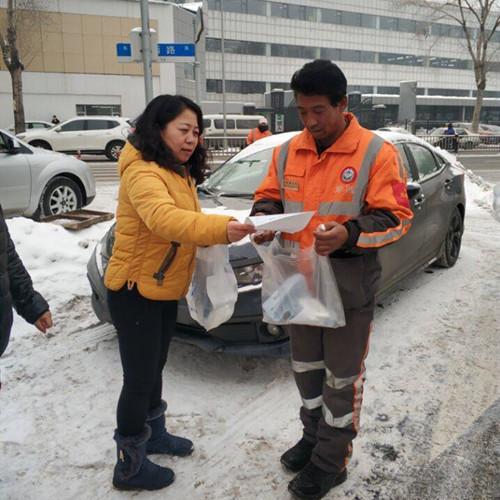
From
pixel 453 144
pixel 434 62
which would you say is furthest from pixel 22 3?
pixel 434 62

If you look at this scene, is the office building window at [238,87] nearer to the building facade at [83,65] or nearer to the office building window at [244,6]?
the office building window at [244,6]

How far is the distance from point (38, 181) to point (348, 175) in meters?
6.22

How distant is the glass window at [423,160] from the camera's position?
5.14 m

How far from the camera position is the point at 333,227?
2049 millimetres

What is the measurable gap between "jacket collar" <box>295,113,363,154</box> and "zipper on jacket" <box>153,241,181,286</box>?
2.28ft

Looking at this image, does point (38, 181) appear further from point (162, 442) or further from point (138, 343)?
point (138, 343)

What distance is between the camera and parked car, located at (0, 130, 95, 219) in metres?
7.02

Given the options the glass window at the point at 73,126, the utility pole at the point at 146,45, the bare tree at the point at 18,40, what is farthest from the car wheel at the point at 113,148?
the utility pole at the point at 146,45

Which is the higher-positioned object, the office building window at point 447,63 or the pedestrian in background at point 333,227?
the office building window at point 447,63

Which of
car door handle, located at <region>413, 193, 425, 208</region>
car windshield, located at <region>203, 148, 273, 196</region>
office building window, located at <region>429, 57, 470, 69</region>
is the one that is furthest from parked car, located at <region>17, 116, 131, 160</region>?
office building window, located at <region>429, 57, 470, 69</region>

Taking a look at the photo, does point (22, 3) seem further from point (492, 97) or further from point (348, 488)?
point (492, 97)

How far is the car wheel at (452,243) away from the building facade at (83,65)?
30650mm

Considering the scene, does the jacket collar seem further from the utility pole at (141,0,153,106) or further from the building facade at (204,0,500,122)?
the building facade at (204,0,500,122)

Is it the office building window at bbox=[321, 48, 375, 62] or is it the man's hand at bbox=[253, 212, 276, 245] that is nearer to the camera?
the man's hand at bbox=[253, 212, 276, 245]
